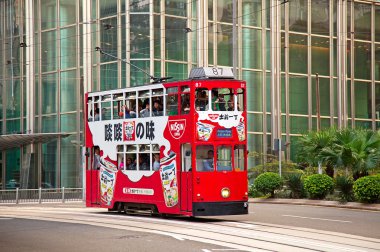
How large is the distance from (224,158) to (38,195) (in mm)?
22647

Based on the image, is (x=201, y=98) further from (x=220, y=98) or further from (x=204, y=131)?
(x=204, y=131)

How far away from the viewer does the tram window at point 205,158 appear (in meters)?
24.5

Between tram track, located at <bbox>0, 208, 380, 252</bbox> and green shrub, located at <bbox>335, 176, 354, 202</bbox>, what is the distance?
1045 centimetres

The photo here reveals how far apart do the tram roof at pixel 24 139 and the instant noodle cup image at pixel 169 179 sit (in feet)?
86.9

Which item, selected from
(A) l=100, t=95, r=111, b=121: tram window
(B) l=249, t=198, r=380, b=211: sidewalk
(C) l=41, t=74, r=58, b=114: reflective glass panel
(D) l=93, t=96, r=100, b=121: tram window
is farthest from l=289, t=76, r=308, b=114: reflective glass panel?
(A) l=100, t=95, r=111, b=121: tram window

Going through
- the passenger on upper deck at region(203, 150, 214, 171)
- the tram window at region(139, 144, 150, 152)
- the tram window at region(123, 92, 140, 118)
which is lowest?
the passenger on upper deck at region(203, 150, 214, 171)

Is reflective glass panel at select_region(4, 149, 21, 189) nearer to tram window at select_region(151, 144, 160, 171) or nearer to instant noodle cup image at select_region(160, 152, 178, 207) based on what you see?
tram window at select_region(151, 144, 160, 171)

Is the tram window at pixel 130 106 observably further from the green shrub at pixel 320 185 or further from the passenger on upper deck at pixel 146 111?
the green shrub at pixel 320 185

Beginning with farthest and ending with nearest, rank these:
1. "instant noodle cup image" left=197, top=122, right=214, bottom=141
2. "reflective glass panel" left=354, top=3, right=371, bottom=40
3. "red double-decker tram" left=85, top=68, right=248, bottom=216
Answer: "reflective glass panel" left=354, top=3, right=371, bottom=40, "red double-decker tram" left=85, top=68, right=248, bottom=216, "instant noodle cup image" left=197, top=122, right=214, bottom=141

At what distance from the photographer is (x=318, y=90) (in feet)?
197

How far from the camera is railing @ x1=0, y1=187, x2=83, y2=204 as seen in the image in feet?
147

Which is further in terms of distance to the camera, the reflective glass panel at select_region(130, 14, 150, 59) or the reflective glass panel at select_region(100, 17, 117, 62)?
the reflective glass panel at select_region(100, 17, 117, 62)

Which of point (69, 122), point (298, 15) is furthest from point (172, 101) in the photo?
point (298, 15)

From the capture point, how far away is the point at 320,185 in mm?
35906
